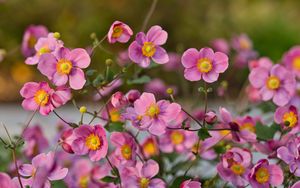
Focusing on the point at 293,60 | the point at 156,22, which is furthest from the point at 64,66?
the point at 156,22

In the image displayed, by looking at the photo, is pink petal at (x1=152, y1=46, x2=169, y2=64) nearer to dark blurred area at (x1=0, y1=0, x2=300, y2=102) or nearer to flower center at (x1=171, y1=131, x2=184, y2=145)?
flower center at (x1=171, y1=131, x2=184, y2=145)

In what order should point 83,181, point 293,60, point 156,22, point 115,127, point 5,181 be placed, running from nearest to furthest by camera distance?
point 5,181 < point 115,127 < point 83,181 < point 293,60 < point 156,22

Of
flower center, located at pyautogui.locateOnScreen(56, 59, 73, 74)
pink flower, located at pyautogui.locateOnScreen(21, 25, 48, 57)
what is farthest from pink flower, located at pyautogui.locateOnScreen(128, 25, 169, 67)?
pink flower, located at pyautogui.locateOnScreen(21, 25, 48, 57)

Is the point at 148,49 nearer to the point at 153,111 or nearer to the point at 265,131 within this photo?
the point at 153,111

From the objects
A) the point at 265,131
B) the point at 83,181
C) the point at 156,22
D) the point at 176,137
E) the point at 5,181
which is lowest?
the point at 156,22

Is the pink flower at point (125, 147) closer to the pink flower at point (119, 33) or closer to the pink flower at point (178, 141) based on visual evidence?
the pink flower at point (119, 33)

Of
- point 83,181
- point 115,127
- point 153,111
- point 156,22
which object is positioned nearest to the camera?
point 153,111
